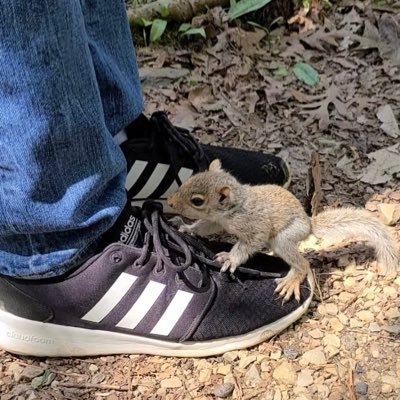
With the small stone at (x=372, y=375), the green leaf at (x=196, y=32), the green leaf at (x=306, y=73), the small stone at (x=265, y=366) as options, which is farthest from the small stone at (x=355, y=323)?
the green leaf at (x=196, y=32)

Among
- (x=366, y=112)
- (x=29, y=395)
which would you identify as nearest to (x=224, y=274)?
(x=29, y=395)

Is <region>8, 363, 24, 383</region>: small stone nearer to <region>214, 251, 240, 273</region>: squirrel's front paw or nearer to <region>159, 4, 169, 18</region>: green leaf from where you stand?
<region>214, 251, 240, 273</region>: squirrel's front paw

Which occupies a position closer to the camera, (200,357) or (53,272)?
(53,272)

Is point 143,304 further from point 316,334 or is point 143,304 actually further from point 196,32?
point 196,32

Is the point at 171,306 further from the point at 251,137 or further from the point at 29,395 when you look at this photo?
the point at 251,137

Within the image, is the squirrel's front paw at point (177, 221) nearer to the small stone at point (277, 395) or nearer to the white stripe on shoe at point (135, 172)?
the white stripe on shoe at point (135, 172)
